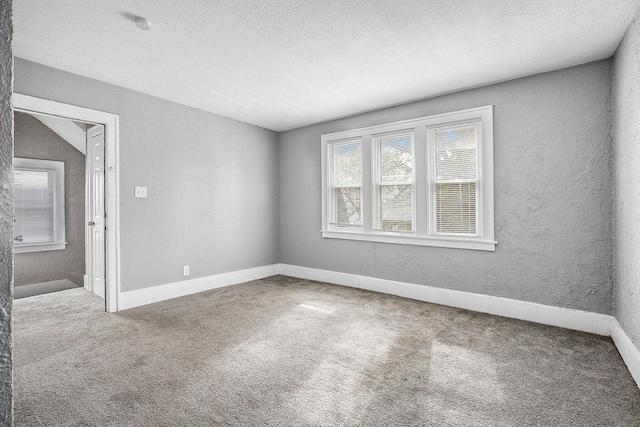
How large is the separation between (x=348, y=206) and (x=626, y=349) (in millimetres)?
3299

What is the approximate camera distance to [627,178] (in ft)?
8.09

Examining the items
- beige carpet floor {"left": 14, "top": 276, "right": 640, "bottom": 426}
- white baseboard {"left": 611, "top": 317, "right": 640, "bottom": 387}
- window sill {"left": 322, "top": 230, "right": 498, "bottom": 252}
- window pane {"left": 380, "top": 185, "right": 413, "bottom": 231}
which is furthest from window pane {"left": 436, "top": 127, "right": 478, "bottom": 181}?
white baseboard {"left": 611, "top": 317, "right": 640, "bottom": 387}

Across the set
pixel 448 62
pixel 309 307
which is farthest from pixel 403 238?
pixel 448 62

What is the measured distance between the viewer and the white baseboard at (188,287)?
3.77 m

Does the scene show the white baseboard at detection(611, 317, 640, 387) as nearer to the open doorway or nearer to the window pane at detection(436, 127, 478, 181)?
the window pane at detection(436, 127, 478, 181)

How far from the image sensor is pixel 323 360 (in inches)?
98.0

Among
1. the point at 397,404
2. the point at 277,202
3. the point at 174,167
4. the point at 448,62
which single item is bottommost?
the point at 397,404

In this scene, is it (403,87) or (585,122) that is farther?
(403,87)

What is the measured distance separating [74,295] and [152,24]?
3760 millimetres

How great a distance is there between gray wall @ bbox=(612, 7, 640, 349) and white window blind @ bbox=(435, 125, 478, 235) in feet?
3.98

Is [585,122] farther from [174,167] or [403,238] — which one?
[174,167]

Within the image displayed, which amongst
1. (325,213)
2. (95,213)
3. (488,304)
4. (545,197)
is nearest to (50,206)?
(95,213)

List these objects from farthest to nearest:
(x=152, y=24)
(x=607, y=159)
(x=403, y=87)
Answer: (x=403, y=87) < (x=607, y=159) < (x=152, y=24)

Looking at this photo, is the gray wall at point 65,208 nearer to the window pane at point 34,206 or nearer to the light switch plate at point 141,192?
the window pane at point 34,206
